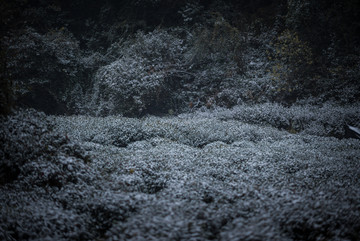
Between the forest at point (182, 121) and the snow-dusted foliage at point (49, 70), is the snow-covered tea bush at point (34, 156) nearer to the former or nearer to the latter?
the forest at point (182, 121)

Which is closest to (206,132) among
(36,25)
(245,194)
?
(245,194)

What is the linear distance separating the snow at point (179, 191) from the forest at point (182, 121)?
25 mm

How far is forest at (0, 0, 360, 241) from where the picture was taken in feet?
10.4

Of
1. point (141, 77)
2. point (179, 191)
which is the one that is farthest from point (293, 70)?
point (179, 191)

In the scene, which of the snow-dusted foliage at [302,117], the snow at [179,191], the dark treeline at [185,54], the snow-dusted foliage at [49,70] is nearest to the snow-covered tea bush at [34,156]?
the snow at [179,191]

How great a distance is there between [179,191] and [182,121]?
618 centimetres

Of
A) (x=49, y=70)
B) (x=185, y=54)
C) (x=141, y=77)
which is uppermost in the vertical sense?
(x=185, y=54)

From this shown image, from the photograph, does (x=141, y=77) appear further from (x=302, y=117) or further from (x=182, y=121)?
(x=302, y=117)

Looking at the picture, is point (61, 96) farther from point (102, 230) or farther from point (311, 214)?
point (311, 214)

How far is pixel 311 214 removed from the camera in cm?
298

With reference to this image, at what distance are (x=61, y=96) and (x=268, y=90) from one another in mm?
10780

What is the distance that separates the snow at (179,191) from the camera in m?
2.88

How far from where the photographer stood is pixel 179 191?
4.14m

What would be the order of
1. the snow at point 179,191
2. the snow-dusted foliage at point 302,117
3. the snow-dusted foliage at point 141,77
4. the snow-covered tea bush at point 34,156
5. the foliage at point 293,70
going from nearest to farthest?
1. the snow at point 179,191
2. the snow-covered tea bush at point 34,156
3. the snow-dusted foliage at point 302,117
4. the foliage at point 293,70
5. the snow-dusted foliage at point 141,77
